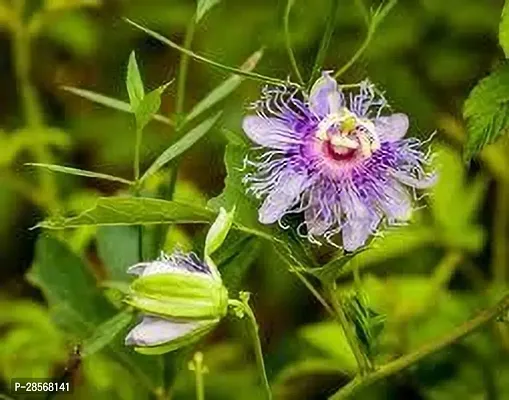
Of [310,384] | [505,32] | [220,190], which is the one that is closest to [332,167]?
[505,32]

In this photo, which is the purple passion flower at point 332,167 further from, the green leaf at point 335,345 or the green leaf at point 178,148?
the green leaf at point 335,345

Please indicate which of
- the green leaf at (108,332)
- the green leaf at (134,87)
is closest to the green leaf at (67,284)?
the green leaf at (108,332)

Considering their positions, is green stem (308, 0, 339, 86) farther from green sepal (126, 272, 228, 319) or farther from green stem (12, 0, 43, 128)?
green stem (12, 0, 43, 128)

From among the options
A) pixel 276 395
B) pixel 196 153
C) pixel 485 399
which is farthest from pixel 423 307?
pixel 196 153

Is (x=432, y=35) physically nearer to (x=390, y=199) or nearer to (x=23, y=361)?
(x=23, y=361)

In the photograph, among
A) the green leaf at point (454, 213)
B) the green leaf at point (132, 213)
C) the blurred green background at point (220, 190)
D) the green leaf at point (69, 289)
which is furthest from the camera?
the green leaf at point (454, 213)

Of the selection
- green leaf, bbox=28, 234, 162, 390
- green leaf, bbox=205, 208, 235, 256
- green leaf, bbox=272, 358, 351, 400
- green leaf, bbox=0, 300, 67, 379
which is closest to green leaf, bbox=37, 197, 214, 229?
green leaf, bbox=205, 208, 235, 256
